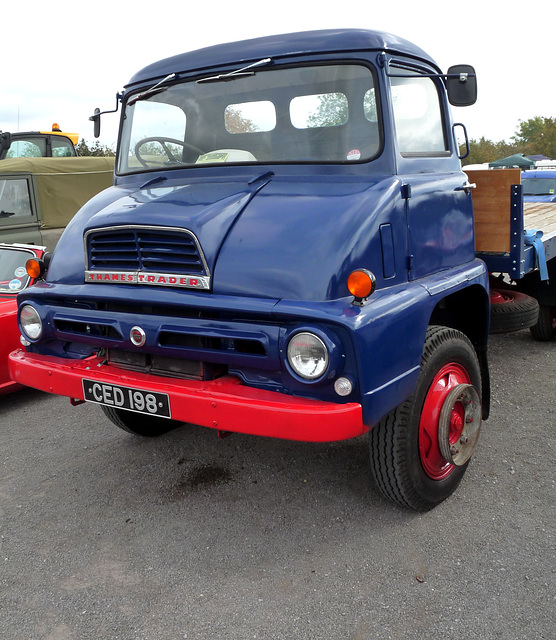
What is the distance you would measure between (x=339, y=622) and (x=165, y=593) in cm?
78

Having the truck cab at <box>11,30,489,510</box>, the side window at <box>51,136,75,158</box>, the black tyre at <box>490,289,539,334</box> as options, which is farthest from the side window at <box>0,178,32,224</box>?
the black tyre at <box>490,289,539,334</box>

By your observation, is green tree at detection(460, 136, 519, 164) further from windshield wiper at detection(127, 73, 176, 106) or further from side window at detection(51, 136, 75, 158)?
windshield wiper at detection(127, 73, 176, 106)

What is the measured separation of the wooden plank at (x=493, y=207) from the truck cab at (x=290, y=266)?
0.45 metres

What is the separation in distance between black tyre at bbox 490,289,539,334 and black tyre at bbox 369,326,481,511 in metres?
1.70

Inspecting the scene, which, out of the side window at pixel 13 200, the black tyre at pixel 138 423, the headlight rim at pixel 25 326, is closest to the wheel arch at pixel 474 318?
the black tyre at pixel 138 423

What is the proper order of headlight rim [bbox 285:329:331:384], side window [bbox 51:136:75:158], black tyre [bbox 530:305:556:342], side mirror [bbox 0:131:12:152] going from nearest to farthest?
headlight rim [bbox 285:329:331:384] → black tyre [bbox 530:305:556:342] → side mirror [bbox 0:131:12:152] → side window [bbox 51:136:75:158]

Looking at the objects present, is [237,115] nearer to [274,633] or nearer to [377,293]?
[377,293]

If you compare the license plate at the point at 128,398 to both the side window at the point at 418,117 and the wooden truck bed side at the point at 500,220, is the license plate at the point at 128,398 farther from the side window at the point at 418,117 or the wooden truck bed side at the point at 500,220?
the wooden truck bed side at the point at 500,220

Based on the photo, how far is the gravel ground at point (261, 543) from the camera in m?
2.59

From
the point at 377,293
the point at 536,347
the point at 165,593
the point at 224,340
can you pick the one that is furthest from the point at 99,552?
the point at 536,347

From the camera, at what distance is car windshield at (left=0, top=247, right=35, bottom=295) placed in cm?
549

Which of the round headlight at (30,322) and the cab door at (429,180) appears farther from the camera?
the round headlight at (30,322)

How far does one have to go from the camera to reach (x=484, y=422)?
4.54 meters

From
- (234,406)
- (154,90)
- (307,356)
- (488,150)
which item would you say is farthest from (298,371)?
(488,150)
